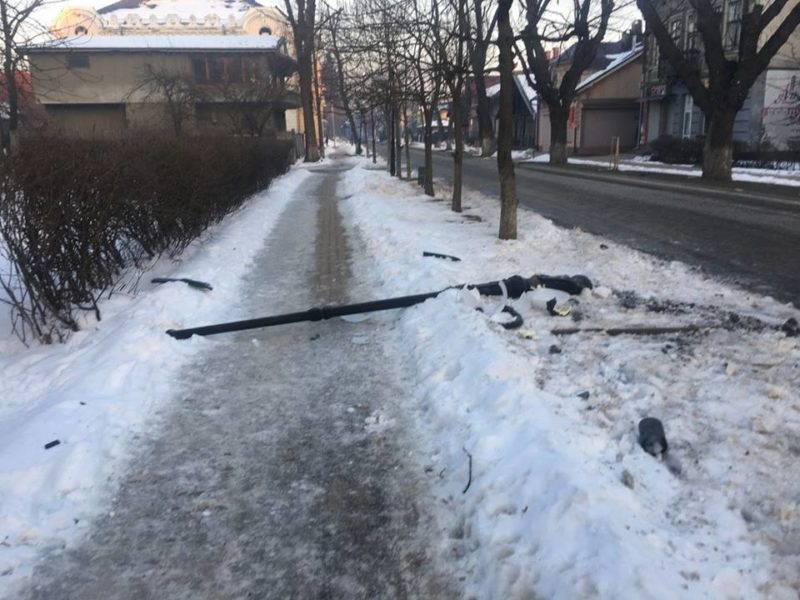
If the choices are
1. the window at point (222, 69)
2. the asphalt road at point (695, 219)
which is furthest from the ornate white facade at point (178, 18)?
the asphalt road at point (695, 219)

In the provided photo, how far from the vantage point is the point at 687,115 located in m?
35.6

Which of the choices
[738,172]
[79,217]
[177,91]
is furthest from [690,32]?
[79,217]

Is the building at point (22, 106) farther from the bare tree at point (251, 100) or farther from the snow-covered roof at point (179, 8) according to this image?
the snow-covered roof at point (179, 8)

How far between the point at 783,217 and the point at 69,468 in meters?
12.9

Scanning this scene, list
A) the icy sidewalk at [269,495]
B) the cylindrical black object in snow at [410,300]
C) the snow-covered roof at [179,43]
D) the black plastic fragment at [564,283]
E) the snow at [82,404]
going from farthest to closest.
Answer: the snow-covered roof at [179,43]
the black plastic fragment at [564,283]
the cylindrical black object in snow at [410,300]
the snow at [82,404]
the icy sidewalk at [269,495]

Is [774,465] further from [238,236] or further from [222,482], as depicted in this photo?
[238,236]

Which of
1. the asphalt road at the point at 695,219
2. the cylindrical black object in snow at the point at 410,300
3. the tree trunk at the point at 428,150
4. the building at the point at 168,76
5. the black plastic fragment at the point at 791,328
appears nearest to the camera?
the black plastic fragment at the point at 791,328

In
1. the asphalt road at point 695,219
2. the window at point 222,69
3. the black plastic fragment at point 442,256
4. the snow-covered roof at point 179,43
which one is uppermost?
the snow-covered roof at point 179,43

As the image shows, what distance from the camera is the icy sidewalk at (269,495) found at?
2986 millimetres

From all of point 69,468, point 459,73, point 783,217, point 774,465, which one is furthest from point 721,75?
point 69,468

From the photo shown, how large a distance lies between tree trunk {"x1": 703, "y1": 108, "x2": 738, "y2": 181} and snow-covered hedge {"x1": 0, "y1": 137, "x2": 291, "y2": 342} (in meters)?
17.8

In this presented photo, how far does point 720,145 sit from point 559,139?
1319 cm

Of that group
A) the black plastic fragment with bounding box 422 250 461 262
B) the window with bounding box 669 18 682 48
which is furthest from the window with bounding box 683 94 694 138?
the black plastic fragment with bounding box 422 250 461 262

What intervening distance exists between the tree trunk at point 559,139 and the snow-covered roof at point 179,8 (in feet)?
127
